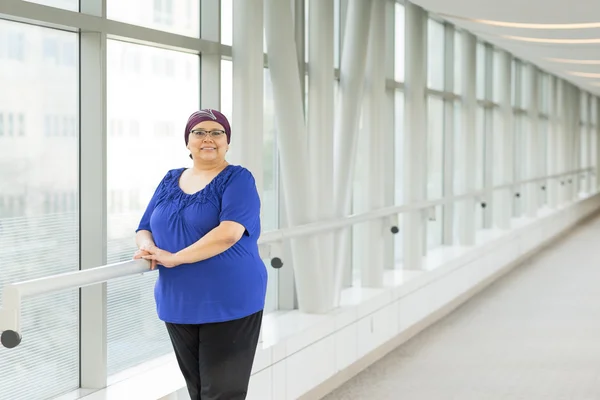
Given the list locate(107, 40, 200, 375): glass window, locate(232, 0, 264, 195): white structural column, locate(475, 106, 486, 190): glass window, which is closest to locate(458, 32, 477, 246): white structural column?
locate(475, 106, 486, 190): glass window

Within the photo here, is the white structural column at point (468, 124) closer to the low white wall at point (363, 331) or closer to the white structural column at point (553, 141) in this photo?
the low white wall at point (363, 331)

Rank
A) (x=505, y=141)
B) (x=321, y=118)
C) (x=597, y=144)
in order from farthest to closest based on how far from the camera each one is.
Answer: (x=597, y=144) < (x=505, y=141) < (x=321, y=118)

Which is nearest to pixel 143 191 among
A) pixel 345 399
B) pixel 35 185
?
pixel 35 185

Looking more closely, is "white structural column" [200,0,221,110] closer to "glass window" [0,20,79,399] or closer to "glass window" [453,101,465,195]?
"glass window" [0,20,79,399]

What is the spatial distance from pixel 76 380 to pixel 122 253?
0.68 m

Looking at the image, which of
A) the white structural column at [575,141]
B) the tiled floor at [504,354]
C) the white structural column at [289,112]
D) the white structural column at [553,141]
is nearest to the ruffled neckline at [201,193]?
the white structural column at [289,112]

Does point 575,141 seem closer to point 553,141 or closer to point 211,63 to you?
point 553,141

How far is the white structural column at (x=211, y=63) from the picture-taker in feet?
18.1

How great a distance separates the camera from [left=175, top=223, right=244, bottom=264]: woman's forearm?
3.35 m

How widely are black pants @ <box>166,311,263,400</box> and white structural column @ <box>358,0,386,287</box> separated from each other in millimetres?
4314

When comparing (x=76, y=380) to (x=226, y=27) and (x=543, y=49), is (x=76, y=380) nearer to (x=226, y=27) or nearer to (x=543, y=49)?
(x=226, y=27)

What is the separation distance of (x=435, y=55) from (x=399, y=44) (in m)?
1.69

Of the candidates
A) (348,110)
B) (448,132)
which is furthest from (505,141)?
(348,110)

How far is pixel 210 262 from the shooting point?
11.3ft
